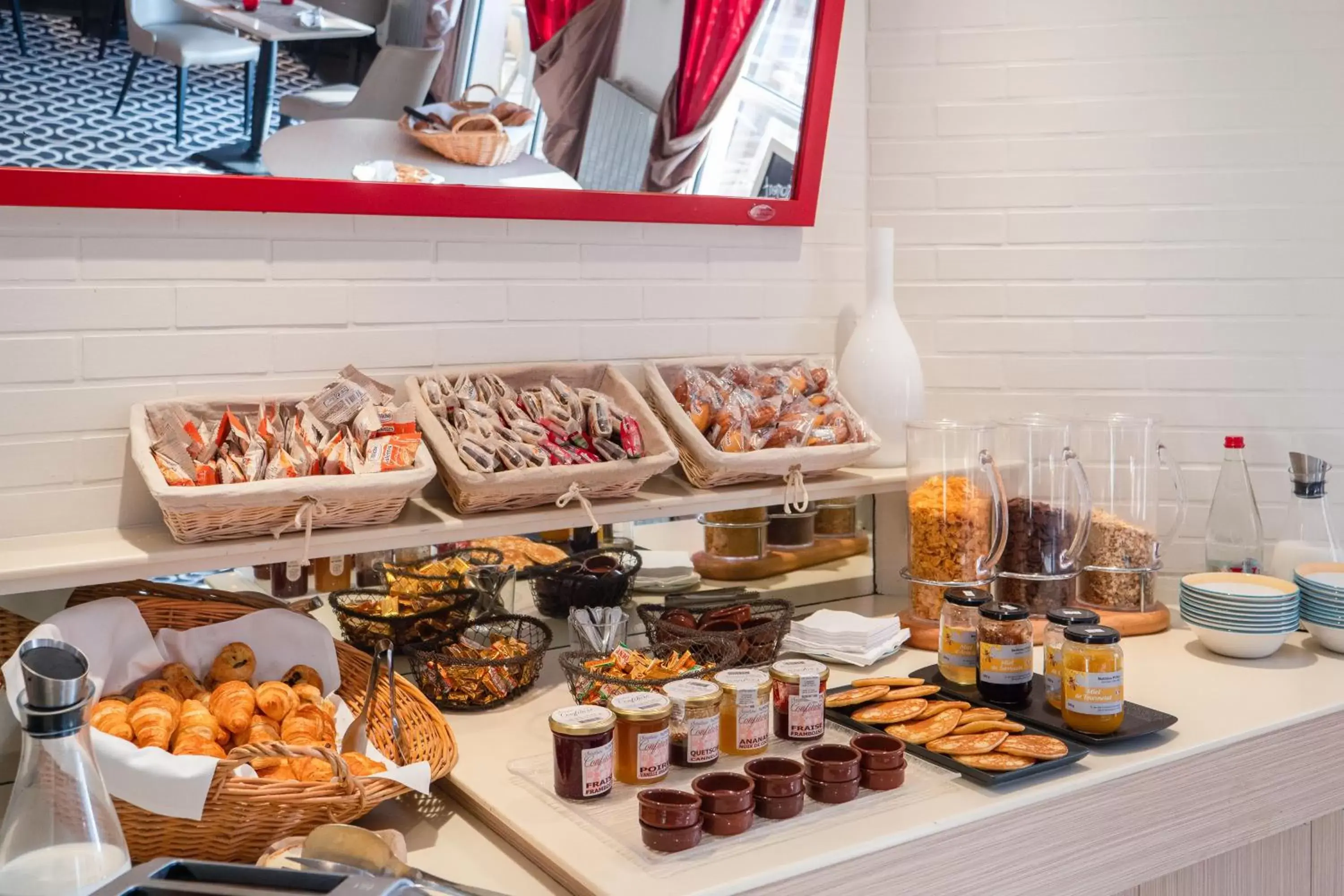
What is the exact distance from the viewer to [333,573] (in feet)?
6.65

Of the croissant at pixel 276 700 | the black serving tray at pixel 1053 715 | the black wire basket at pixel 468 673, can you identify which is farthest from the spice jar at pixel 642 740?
the black serving tray at pixel 1053 715

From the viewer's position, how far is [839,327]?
104 inches

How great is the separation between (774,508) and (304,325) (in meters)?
1.04

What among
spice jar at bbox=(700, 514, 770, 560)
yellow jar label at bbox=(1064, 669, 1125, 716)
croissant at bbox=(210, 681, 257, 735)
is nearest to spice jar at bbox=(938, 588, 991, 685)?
yellow jar label at bbox=(1064, 669, 1125, 716)

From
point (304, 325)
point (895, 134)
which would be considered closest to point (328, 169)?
point (304, 325)

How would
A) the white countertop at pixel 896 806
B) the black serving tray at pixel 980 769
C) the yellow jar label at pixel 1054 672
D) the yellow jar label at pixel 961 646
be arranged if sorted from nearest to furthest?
1. the white countertop at pixel 896 806
2. the black serving tray at pixel 980 769
3. the yellow jar label at pixel 1054 672
4. the yellow jar label at pixel 961 646

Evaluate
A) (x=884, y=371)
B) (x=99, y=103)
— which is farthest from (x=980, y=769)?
(x=99, y=103)

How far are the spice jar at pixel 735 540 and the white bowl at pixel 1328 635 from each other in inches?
40.7

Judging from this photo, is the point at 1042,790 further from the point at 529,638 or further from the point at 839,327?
the point at 839,327

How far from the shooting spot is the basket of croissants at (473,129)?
2043 mm

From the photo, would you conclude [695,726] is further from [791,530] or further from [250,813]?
[791,530]

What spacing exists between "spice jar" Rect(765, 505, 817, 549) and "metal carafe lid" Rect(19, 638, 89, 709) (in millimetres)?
1565

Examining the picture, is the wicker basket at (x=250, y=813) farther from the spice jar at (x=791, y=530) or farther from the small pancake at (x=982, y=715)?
the spice jar at (x=791, y=530)

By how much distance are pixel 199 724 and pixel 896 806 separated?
0.90 m
